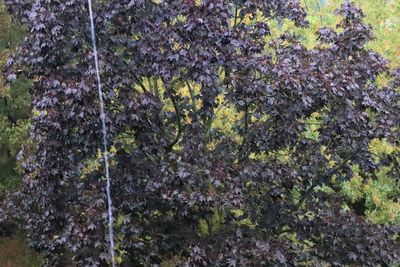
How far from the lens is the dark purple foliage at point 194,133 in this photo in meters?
5.34

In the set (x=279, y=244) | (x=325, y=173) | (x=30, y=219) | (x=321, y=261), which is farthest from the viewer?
(x=30, y=219)

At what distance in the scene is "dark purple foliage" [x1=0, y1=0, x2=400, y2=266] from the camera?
5344 mm

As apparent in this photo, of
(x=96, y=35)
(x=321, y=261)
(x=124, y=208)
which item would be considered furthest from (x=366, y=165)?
(x=96, y=35)

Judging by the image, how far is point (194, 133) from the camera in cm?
597

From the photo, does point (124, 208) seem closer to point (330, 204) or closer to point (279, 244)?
point (279, 244)

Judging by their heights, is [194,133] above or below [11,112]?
below

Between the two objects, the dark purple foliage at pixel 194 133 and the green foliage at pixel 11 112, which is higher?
the green foliage at pixel 11 112

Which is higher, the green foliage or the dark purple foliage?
the green foliage

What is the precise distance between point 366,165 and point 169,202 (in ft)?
8.17

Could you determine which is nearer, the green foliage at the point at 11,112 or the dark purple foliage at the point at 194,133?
the dark purple foliage at the point at 194,133

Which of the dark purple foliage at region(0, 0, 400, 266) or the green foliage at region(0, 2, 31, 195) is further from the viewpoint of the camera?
the green foliage at region(0, 2, 31, 195)

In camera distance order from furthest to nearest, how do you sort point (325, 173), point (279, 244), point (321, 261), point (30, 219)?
point (30, 219) → point (325, 173) → point (321, 261) → point (279, 244)

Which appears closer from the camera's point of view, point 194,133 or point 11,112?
point 194,133

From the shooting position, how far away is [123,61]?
18.9ft
